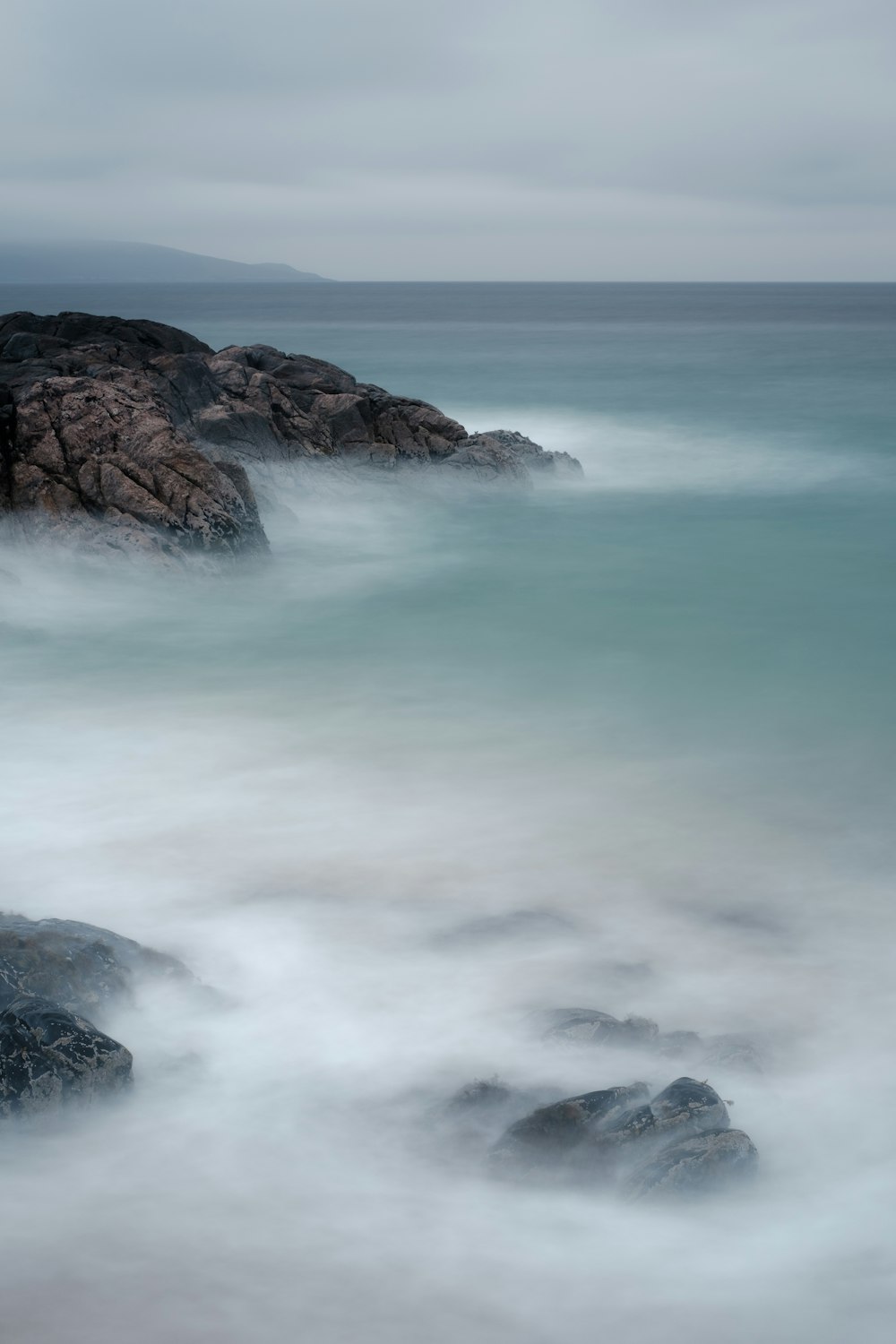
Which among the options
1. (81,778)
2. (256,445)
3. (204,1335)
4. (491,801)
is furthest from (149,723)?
(256,445)

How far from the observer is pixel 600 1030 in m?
5.57

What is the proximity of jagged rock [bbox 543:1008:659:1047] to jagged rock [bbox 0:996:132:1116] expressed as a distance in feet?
6.09

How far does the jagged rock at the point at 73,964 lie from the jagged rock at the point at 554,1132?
1937mm

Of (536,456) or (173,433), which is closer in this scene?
(173,433)

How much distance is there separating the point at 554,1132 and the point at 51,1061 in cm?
198

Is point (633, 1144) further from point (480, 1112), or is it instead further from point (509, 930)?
point (509, 930)

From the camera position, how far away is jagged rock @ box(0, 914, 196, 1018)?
5625 millimetres

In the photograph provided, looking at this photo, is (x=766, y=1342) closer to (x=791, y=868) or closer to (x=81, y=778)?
(x=791, y=868)

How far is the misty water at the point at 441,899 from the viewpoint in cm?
432

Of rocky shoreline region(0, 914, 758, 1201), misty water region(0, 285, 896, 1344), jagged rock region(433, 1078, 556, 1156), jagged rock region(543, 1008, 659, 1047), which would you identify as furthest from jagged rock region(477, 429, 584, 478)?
rocky shoreline region(0, 914, 758, 1201)

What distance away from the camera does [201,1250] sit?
4387 mm

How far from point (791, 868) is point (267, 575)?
27.1 feet

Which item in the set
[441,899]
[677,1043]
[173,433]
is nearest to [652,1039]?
[677,1043]

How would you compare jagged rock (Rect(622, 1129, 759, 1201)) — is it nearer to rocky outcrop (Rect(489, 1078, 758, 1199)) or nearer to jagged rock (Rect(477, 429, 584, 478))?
rocky outcrop (Rect(489, 1078, 758, 1199))
